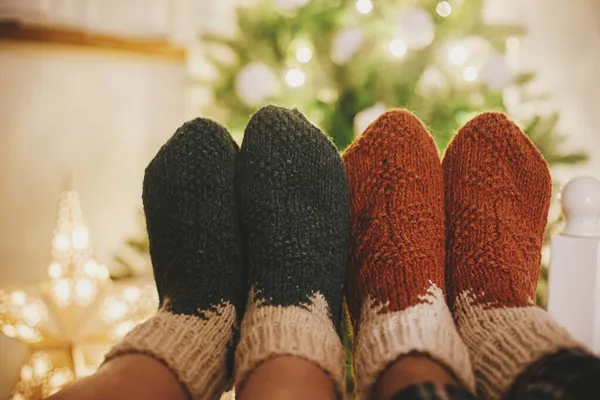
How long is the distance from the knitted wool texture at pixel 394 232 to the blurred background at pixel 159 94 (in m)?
0.18

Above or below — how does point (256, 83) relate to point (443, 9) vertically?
below

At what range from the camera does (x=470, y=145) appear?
76 cm

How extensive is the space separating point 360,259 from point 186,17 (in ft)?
3.65

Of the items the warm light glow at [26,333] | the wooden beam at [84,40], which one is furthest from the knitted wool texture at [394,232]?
the wooden beam at [84,40]

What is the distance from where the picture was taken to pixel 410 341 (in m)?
0.51

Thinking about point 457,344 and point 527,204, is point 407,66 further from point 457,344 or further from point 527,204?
point 457,344

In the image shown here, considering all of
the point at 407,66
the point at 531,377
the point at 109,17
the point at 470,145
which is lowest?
the point at 531,377

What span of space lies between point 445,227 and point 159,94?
3.80 feet

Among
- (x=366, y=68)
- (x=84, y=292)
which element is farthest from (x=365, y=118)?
(x=84, y=292)

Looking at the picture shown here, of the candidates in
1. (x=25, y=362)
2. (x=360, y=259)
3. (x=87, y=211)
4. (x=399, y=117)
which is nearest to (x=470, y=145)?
(x=399, y=117)

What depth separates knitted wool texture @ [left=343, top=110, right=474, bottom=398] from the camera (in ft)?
2.00

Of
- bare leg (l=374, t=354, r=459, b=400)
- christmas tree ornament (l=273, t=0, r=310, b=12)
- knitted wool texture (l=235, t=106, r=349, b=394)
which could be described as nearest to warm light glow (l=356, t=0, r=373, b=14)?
christmas tree ornament (l=273, t=0, r=310, b=12)

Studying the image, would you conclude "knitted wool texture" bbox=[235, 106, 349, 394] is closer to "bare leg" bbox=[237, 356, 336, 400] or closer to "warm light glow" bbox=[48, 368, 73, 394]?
"bare leg" bbox=[237, 356, 336, 400]

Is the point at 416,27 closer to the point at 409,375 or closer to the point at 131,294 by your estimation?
the point at 409,375
